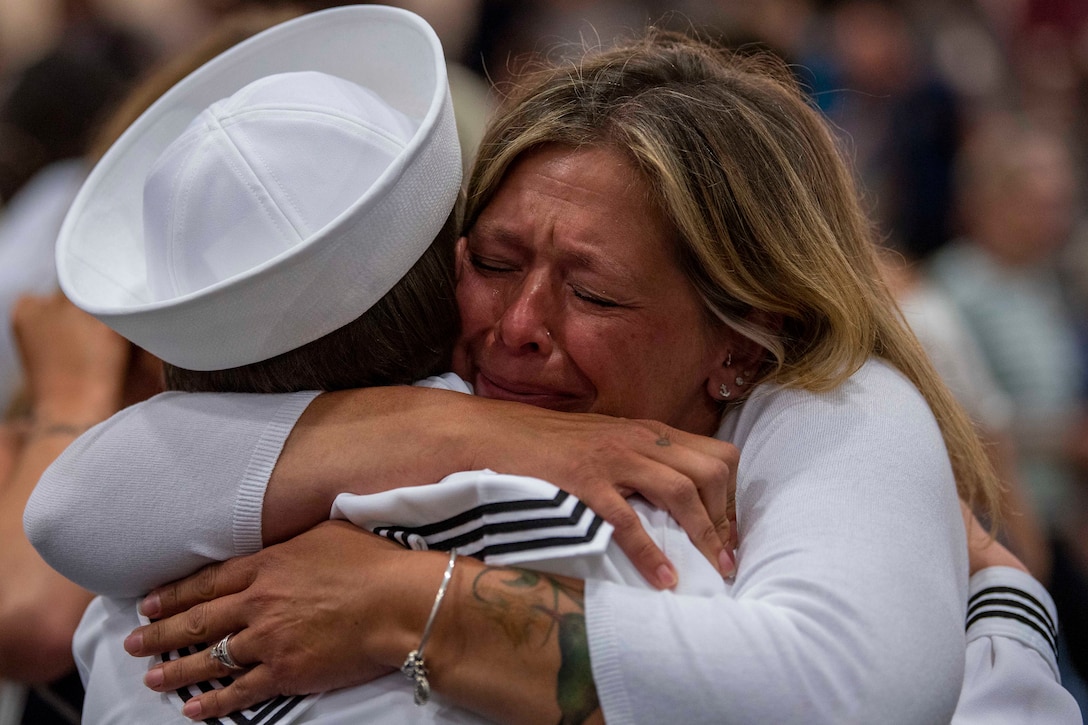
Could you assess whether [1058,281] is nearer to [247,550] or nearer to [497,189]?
[497,189]

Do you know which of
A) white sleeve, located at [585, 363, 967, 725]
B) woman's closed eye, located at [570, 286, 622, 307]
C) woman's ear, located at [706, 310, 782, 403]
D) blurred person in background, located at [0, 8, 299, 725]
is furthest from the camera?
blurred person in background, located at [0, 8, 299, 725]

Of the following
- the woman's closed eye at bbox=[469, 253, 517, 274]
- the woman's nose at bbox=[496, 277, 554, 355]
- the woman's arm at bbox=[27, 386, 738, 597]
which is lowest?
the woman's arm at bbox=[27, 386, 738, 597]

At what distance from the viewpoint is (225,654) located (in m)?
1.45

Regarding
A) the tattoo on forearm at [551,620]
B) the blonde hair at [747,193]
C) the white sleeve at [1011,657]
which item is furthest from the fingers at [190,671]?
the white sleeve at [1011,657]

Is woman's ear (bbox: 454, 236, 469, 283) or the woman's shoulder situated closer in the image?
the woman's shoulder

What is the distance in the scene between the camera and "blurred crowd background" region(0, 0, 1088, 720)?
10.1 feet

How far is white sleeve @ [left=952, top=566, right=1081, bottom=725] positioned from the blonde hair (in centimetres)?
25

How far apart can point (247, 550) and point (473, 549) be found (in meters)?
0.36

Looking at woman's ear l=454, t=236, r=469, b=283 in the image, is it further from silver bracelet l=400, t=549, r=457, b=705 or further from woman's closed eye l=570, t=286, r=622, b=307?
silver bracelet l=400, t=549, r=457, b=705

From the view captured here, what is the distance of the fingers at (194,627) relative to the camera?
1459mm

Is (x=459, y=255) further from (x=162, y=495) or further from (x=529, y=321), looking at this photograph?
(x=162, y=495)

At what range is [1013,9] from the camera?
7520 mm

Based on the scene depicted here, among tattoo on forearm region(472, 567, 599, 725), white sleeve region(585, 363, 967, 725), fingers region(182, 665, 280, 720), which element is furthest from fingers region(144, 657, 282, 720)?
white sleeve region(585, 363, 967, 725)

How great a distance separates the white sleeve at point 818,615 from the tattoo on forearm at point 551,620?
1.0 inches
